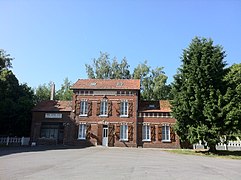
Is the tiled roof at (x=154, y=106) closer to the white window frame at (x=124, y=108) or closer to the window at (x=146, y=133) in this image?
the white window frame at (x=124, y=108)

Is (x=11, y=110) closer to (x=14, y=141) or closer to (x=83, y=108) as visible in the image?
(x=14, y=141)

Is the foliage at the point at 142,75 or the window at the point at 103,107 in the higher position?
the foliage at the point at 142,75

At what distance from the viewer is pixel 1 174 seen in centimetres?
934

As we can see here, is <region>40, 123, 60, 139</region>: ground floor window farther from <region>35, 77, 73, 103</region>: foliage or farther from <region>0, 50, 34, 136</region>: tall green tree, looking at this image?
<region>35, 77, 73, 103</region>: foliage

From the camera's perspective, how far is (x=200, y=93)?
75.2 feet

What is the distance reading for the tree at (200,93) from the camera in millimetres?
22016

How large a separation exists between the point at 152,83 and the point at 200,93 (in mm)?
23126

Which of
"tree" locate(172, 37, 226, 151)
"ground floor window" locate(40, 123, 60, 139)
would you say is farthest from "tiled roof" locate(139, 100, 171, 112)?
"ground floor window" locate(40, 123, 60, 139)

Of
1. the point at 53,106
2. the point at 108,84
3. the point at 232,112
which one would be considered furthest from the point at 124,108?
the point at 232,112

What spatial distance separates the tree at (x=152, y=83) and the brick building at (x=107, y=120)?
11.6m

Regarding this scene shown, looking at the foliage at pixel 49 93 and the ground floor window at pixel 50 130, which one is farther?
the foliage at pixel 49 93

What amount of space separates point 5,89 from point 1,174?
1061 inches

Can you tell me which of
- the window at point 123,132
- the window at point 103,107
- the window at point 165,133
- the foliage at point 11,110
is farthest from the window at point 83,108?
the window at point 165,133

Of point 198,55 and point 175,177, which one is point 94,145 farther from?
point 175,177
